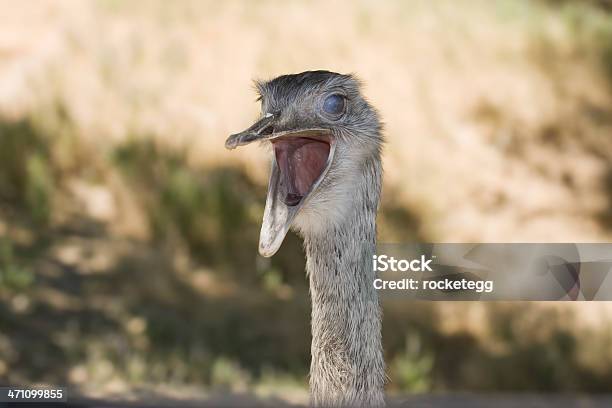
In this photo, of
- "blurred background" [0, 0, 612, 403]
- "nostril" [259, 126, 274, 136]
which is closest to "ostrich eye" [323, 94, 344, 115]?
"nostril" [259, 126, 274, 136]

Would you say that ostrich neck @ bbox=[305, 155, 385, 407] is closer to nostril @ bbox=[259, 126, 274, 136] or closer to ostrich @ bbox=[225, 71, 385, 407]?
ostrich @ bbox=[225, 71, 385, 407]

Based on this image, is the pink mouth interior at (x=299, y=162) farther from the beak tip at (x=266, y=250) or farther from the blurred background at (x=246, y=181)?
the blurred background at (x=246, y=181)

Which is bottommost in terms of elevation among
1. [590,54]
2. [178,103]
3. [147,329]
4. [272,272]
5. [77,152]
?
[147,329]

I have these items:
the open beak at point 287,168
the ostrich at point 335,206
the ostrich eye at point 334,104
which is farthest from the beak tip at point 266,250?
the ostrich eye at point 334,104

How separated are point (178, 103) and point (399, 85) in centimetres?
91

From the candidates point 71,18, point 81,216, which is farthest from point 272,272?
point 71,18

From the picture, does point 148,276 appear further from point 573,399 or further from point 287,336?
point 573,399

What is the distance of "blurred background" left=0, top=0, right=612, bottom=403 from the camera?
3.09m

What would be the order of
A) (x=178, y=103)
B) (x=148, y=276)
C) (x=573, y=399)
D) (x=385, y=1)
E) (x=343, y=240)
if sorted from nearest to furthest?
(x=343, y=240), (x=573, y=399), (x=148, y=276), (x=178, y=103), (x=385, y=1)

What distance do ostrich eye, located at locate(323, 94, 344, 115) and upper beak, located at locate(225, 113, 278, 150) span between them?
87 mm

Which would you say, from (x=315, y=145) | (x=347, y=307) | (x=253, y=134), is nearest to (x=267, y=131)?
(x=253, y=134)

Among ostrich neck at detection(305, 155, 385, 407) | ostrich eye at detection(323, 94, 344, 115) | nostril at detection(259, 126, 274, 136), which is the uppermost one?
ostrich eye at detection(323, 94, 344, 115)

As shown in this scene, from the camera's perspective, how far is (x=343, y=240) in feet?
4.47

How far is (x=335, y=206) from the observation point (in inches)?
52.5
